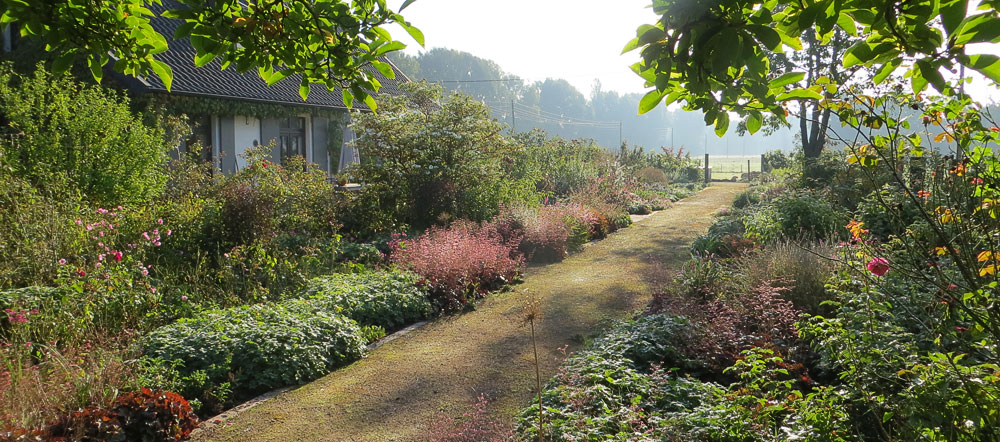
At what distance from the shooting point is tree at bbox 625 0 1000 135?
164 cm

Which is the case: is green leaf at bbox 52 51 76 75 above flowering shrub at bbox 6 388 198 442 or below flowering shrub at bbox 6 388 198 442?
above

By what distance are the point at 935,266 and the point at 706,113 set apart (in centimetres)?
142

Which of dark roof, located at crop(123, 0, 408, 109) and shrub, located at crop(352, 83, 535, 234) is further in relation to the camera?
dark roof, located at crop(123, 0, 408, 109)

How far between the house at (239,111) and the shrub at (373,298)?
20.6 feet

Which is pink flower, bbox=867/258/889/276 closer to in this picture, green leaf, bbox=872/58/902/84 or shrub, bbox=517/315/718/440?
shrub, bbox=517/315/718/440

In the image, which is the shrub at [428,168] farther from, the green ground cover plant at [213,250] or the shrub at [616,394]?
the shrub at [616,394]

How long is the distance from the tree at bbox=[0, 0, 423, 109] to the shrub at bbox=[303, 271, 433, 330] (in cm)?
311

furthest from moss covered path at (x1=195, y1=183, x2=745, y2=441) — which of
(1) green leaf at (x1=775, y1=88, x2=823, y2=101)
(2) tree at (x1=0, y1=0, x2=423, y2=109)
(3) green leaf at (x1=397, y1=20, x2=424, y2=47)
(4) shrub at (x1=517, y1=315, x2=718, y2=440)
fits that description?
(1) green leaf at (x1=775, y1=88, x2=823, y2=101)

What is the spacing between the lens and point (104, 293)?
16.2ft

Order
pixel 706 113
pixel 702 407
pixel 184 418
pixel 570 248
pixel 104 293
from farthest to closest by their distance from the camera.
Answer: pixel 570 248 < pixel 104 293 < pixel 184 418 < pixel 702 407 < pixel 706 113

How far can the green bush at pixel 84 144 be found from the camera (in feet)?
26.2

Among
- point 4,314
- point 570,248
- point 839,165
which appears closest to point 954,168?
point 4,314

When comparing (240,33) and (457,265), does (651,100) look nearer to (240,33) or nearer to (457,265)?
(240,33)

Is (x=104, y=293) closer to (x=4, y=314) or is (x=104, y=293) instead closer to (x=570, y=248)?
(x=4, y=314)
